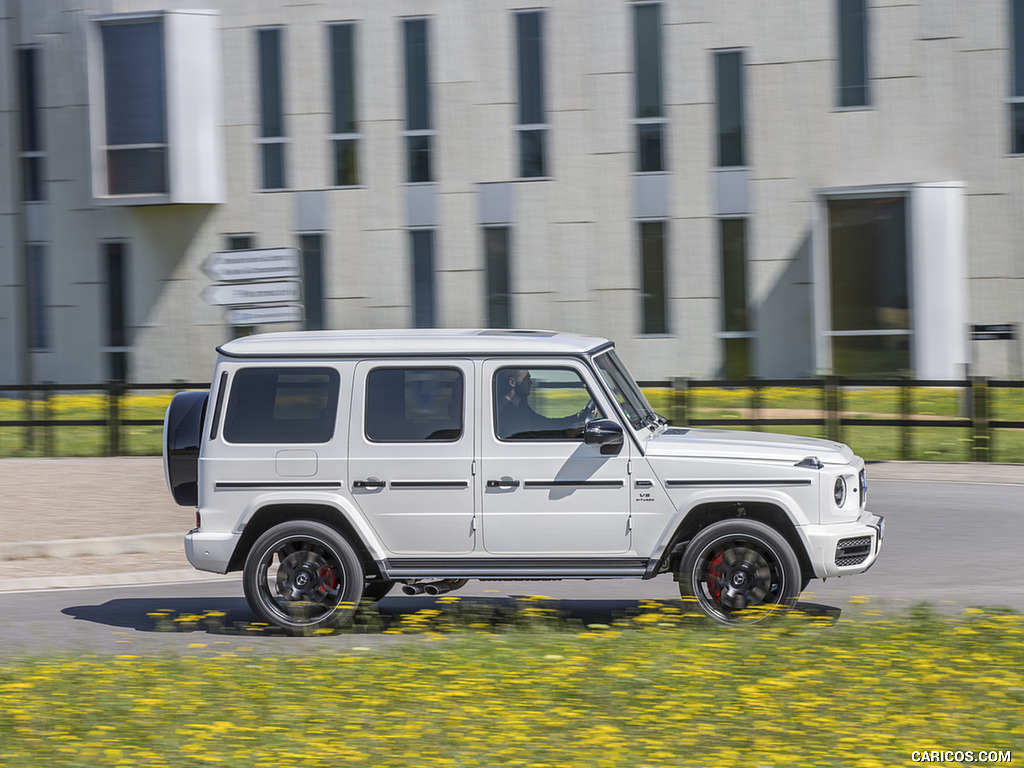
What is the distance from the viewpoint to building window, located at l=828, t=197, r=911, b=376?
2456 centimetres

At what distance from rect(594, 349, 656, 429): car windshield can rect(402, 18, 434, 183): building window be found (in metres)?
19.3

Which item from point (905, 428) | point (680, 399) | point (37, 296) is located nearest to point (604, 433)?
point (905, 428)

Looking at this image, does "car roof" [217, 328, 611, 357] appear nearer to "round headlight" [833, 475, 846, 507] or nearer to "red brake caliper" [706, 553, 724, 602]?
"red brake caliper" [706, 553, 724, 602]

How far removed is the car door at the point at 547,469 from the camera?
25.6ft

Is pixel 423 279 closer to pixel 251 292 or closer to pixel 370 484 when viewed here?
pixel 251 292

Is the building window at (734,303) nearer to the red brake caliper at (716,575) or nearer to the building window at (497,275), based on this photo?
the building window at (497,275)

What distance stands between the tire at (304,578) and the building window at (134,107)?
2055 cm

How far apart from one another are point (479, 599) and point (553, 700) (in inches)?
131

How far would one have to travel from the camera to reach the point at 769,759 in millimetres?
5086

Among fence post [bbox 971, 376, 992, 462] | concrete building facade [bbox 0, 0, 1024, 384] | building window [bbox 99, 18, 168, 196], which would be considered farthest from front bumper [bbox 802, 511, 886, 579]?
building window [bbox 99, 18, 168, 196]

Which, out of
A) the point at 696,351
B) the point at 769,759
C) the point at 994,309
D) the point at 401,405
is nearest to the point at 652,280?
the point at 696,351

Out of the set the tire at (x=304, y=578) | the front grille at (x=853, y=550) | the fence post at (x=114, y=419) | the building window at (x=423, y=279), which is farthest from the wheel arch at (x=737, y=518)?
the building window at (x=423, y=279)

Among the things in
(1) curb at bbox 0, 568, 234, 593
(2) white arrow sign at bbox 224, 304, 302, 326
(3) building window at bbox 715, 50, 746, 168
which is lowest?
(1) curb at bbox 0, 568, 234, 593

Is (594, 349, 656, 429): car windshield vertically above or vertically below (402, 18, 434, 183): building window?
below
